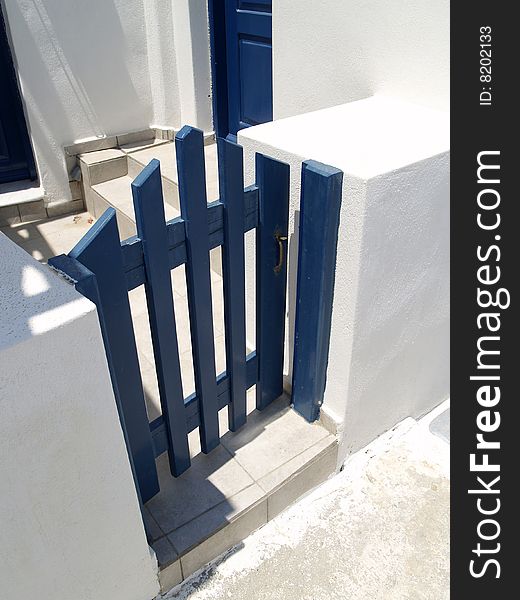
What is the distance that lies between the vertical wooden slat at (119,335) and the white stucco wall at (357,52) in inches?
70.8

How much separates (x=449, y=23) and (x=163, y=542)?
2.51 meters

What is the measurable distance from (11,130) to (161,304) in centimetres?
339

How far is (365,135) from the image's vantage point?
2318 mm

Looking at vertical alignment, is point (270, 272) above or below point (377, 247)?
below

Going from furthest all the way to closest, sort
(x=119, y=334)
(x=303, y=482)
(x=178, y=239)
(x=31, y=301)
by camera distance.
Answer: (x=303, y=482), (x=178, y=239), (x=119, y=334), (x=31, y=301)

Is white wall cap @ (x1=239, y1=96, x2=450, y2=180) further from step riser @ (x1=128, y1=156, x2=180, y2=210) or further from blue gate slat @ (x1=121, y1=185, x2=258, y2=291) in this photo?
step riser @ (x1=128, y1=156, x2=180, y2=210)

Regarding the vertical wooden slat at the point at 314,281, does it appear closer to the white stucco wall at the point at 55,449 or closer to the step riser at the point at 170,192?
the white stucco wall at the point at 55,449

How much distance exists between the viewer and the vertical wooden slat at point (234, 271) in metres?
1.91

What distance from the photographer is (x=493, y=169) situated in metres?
2.35

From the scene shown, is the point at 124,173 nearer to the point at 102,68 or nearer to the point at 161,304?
the point at 102,68

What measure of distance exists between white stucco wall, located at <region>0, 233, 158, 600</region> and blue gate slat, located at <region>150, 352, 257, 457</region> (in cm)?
39

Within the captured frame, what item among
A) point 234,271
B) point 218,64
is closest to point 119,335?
point 234,271

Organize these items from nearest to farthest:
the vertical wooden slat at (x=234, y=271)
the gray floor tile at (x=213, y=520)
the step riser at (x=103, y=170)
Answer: the vertical wooden slat at (x=234, y=271) < the gray floor tile at (x=213, y=520) < the step riser at (x=103, y=170)

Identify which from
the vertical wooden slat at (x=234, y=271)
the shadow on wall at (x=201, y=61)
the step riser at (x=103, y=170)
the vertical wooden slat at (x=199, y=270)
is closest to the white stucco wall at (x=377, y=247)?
the vertical wooden slat at (x=234, y=271)
